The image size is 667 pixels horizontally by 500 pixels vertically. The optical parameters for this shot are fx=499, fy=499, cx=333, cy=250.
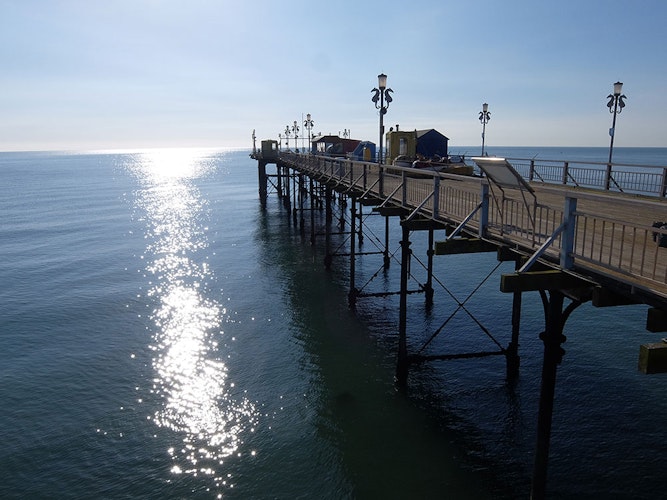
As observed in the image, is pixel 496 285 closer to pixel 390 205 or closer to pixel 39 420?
pixel 390 205

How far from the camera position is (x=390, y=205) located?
47.8 feet

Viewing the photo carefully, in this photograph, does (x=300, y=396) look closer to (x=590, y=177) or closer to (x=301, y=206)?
(x=590, y=177)

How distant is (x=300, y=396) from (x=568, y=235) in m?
9.23

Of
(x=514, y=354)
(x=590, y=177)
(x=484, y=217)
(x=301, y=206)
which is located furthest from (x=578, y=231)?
(x=301, y=206)

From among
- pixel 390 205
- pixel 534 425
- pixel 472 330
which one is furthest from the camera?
pixel 472 330

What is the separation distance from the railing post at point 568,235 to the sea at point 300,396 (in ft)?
17.8

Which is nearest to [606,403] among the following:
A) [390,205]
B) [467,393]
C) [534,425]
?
[534,425]

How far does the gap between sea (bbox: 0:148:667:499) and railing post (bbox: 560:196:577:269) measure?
17.8 ft

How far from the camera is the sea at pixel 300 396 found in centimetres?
1045

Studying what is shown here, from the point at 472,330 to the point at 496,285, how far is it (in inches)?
261

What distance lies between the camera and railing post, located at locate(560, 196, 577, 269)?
6508 millimetres

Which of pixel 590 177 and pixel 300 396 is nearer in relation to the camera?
pixel 300 396

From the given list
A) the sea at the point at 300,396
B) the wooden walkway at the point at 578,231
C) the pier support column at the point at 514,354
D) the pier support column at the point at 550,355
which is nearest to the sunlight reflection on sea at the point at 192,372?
the sea at the point at 300,396

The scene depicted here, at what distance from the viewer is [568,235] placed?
6676mm
